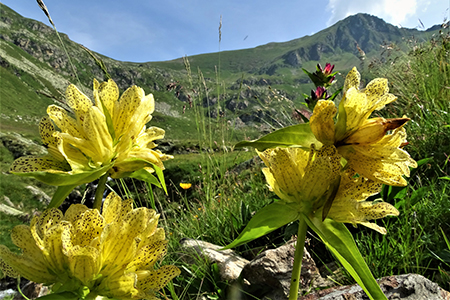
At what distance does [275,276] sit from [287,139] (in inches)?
64.7

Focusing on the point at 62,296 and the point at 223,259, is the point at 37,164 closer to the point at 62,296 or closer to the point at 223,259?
the point at 62,296

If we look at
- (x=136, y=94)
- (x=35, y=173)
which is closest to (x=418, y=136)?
(x=136, y=94)

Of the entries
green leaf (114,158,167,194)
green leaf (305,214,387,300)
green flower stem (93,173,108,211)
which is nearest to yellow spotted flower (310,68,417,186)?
green leaf (305,214,387,300)

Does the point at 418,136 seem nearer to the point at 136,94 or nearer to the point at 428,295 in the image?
the point at 428,295

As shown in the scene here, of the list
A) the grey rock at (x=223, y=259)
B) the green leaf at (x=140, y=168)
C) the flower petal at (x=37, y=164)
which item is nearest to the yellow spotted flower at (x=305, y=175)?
the green leaf at (x=140, y=168)

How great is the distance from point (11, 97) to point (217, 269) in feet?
331

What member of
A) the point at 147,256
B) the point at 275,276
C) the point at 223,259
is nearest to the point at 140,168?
the point at 147,256

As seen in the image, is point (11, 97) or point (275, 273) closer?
point (275, 273)

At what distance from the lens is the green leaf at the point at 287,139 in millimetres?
625

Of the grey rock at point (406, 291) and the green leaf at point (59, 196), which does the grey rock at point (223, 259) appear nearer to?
the grey rock at point (406, 291)

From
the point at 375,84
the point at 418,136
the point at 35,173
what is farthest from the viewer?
the point at 418,136

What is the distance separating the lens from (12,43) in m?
106

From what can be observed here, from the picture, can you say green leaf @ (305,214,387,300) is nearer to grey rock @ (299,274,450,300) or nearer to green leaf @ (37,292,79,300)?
green leaf @ (37,292,79,300)

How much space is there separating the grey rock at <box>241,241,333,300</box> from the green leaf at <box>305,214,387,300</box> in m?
1.49
